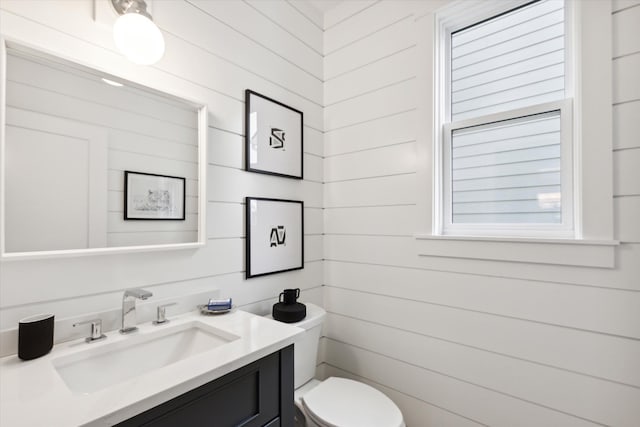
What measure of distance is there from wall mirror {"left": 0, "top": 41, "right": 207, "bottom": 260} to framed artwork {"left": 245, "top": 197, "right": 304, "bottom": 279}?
29 centimetres

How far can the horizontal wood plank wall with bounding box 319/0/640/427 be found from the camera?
109 centimetres

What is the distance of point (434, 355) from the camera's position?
1.51 meters

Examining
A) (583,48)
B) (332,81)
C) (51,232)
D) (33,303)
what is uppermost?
(332,81)

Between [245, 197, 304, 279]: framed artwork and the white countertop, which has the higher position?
[245, 197, 304, 279]: framed artwork

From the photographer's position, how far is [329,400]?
4.42ft

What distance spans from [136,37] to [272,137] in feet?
2.43

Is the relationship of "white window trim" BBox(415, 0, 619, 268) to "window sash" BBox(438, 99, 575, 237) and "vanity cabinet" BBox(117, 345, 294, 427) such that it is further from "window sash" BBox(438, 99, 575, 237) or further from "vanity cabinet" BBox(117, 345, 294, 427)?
"vanity cabinet" BBox(117, 345, 294, 427)

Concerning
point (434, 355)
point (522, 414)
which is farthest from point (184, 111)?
point (522, 414)

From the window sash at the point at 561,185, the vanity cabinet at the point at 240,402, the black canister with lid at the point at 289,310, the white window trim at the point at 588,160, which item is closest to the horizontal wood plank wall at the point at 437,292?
the white window trim at the point at 588,160

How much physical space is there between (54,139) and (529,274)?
177 centimetres

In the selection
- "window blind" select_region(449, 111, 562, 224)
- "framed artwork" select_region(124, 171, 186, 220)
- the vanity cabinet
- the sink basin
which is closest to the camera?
the vanity cabinet

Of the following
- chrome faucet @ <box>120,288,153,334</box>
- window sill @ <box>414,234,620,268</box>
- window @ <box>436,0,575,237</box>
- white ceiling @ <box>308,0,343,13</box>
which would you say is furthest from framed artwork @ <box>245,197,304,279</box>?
white ceiling @ <box>308,0,343,13</box>

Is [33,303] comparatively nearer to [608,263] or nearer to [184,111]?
[184,111]

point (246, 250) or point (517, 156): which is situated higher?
point (517, 156)
